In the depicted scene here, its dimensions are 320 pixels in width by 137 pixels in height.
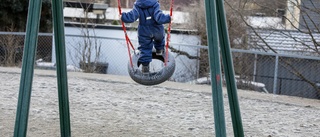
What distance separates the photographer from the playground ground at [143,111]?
25.2 ft

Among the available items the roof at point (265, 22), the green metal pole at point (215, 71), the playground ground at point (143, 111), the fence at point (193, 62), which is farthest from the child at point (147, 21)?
the roof at point (265, 22)

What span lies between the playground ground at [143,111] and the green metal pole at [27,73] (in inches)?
124

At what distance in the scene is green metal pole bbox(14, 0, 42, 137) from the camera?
13.1 ft

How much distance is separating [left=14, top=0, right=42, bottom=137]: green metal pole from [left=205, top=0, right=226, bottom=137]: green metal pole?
1186mm

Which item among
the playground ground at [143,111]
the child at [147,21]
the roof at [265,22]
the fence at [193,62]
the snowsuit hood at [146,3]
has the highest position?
the roof at [265,22]

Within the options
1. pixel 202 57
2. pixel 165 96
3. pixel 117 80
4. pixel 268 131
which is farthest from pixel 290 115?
pixel 202 57

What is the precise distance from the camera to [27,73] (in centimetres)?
404

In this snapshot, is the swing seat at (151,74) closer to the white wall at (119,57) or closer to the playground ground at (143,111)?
the playground ground at (143,111)

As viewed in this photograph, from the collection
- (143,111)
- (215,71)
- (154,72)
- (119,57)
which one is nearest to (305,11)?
(119,57)

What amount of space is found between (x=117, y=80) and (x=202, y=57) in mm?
3010

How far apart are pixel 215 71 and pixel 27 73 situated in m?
1.29

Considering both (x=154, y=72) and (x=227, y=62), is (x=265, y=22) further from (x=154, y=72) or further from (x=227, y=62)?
(x=227, y=62)

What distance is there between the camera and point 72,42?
16.2m

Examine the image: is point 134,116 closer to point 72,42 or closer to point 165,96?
point 165,96
